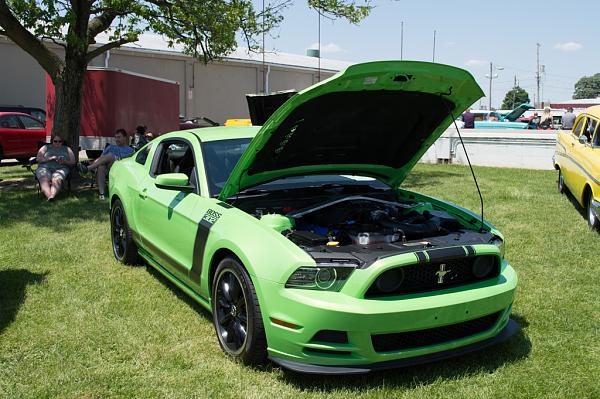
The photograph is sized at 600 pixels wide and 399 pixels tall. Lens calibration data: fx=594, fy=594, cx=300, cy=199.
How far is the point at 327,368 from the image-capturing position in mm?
3338

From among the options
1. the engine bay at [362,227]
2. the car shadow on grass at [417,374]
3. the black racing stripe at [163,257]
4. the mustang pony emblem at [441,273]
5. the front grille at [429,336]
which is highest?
the engine bay at [362,227]

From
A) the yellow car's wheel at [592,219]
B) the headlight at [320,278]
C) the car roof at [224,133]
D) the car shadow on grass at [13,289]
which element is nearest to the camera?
the headlight at [320,278]

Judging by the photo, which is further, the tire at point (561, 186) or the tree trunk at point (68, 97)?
the tree trunk at point (68, 97)

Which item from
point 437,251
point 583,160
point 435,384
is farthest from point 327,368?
point 583,160

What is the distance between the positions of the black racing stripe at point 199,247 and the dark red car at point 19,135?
12.4m

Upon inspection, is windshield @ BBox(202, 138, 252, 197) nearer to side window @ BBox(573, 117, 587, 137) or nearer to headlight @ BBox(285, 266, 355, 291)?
headlight @ BBox(285, 266, 355, 291)

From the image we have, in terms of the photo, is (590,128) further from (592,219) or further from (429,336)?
(429,336)

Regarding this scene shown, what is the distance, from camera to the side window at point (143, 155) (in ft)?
19.6

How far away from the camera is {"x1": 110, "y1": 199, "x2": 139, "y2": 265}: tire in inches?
236

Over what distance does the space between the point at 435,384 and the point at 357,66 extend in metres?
1.96

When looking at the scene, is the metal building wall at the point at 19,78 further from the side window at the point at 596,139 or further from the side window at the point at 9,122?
the side window at the point at 596,139

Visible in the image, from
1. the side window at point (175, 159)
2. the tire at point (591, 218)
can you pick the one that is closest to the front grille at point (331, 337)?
the side window at point (175, 159)

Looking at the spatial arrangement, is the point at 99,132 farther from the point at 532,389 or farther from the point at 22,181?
the point at 532,389

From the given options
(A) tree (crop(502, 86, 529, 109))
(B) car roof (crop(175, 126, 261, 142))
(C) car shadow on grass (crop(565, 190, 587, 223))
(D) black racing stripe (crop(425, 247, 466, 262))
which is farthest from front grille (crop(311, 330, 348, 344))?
(A) tree (crop(502, 86, 529, 109))
